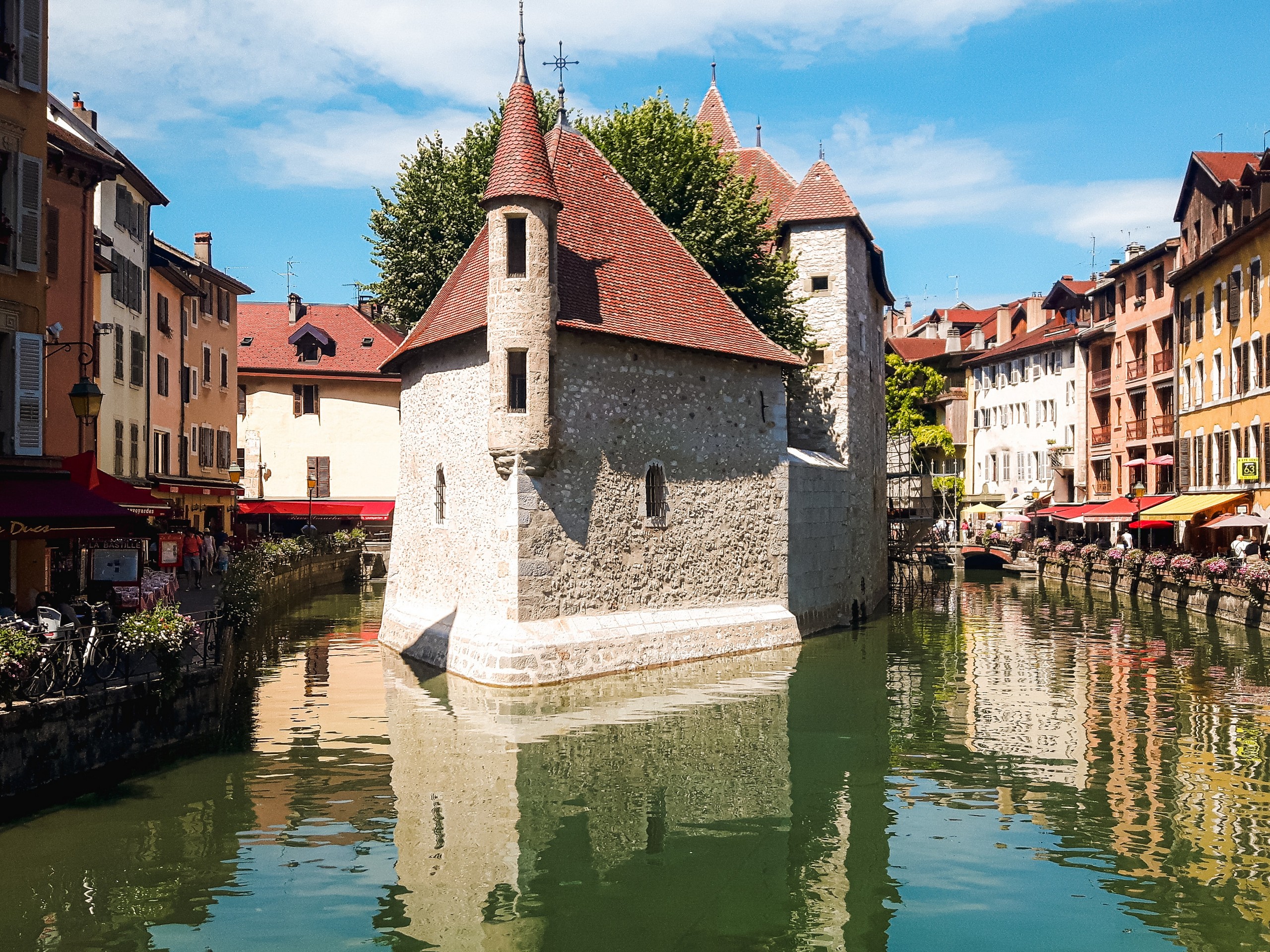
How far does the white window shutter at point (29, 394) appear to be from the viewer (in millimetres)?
16781

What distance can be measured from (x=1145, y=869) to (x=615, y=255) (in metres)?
16.0

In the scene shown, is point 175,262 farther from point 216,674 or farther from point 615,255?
point 216,674

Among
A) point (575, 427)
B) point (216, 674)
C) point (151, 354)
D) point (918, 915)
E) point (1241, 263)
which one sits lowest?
point (918, 915)

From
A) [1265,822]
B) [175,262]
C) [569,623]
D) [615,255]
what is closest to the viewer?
[1265,822]

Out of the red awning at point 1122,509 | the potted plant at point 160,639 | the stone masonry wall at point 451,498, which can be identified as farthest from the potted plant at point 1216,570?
the potted plant at point 160,639

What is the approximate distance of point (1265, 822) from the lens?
1250 cm

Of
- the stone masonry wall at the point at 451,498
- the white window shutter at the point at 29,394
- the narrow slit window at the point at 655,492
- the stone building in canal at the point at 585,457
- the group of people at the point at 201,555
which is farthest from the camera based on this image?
the group of people at the point at 201,555

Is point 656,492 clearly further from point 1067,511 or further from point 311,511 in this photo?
point 1067,511

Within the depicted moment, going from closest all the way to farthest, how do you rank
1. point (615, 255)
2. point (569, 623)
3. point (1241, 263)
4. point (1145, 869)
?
point (1145, 869)
point (569, 623)
point (615, 255)
point (1241, 263)

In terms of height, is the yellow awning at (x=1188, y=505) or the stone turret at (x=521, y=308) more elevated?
the stone turret at (x=521, y=308)

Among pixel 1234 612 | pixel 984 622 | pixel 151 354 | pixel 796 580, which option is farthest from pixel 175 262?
pixel 1234 612

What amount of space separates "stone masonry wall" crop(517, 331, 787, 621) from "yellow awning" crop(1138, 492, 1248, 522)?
16.9m

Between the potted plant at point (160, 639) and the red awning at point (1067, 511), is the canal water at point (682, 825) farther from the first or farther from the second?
the red awning at point (1067, 511)

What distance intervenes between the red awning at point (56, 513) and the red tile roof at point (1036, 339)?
51.1 m
